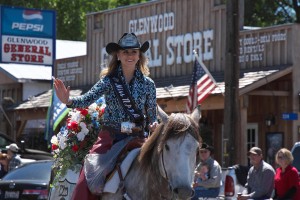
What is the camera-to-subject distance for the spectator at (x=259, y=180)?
598 inches

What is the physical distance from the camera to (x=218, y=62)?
997 inches

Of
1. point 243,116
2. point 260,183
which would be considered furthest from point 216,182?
point 243,116

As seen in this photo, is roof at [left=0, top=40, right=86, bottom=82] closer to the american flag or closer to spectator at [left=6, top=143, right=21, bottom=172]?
spectator at [left=6, top=143, right=21, bottom=172]

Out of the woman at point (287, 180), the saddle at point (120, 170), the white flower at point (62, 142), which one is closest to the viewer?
the saddle at point (120, 170)

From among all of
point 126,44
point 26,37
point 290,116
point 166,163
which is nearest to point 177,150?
point 166,163

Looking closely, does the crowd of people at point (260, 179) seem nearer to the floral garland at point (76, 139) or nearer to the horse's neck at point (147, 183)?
the floral garland at point (76, 139)

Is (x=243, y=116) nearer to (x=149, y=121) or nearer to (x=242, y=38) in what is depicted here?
(x=242, y=38)

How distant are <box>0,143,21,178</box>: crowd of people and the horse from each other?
1411 centimetres

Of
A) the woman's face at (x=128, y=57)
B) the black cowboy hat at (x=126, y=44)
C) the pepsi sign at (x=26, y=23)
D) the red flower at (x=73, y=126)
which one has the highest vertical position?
the pepsi sign at (x=26, y=23)

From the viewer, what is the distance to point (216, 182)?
15555 millimetres

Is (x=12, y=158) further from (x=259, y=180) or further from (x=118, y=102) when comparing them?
(x=118, y=102)

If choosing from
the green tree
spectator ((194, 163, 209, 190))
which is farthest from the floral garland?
the green tree

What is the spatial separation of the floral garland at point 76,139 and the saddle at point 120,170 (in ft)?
5.06

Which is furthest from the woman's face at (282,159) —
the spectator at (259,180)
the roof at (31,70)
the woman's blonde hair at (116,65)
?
the roof at (31,70)
